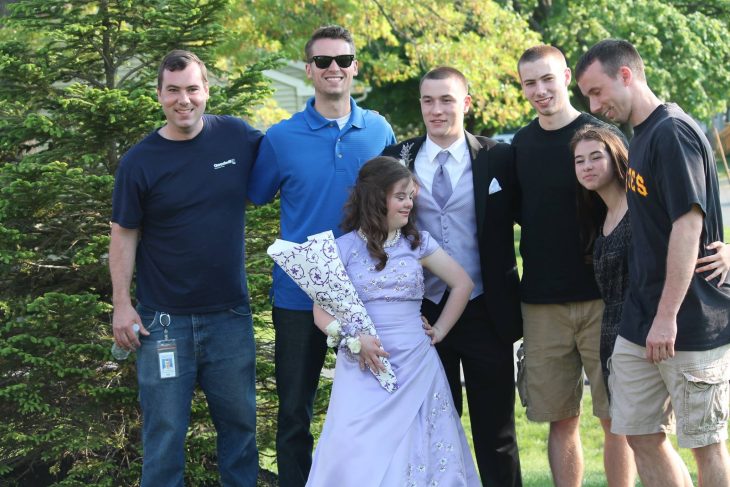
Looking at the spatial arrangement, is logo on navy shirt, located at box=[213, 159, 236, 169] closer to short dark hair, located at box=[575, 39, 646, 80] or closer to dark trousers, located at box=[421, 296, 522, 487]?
dark trousers, located at box=[421, 296, 522, 487]

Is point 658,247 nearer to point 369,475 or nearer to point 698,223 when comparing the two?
point 698,223

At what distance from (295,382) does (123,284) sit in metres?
0.99

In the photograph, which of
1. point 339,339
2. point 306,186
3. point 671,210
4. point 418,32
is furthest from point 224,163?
point 418,32

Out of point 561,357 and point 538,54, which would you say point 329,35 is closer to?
point 538,54

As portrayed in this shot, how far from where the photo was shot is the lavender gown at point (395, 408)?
421 centimetres

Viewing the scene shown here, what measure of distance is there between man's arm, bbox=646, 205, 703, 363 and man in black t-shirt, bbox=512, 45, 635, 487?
29.9 inches

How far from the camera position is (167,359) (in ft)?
14.6

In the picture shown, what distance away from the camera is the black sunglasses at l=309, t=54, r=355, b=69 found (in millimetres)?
4758

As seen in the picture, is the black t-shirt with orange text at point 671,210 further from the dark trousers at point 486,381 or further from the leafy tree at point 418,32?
the leafy tree at point 418,32

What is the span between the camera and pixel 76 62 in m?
5.44

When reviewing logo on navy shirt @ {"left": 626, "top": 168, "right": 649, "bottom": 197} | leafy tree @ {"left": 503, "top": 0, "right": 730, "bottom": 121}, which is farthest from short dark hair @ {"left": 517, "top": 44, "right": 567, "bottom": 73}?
leafy tree @ {"left": 503, "top": 0, "right": 730, "bottom": 121}

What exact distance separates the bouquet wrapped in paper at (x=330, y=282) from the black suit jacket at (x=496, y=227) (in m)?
0.69

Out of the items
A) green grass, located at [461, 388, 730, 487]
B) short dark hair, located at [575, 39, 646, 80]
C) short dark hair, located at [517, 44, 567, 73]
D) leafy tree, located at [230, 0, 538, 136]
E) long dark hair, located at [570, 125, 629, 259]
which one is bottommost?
green grass, located at [461, 388, 730, 487]

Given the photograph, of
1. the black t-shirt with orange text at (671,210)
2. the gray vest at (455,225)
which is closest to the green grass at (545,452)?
the gray vest at (455,225)
